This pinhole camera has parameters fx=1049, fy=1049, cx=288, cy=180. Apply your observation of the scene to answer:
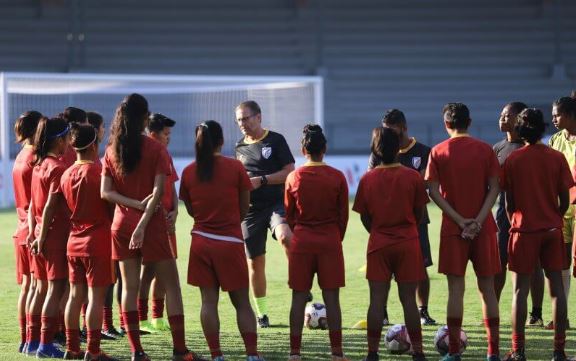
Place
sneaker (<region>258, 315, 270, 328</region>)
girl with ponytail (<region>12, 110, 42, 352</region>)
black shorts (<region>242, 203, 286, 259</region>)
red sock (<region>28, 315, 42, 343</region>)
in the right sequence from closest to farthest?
red sock (<region>28, 315, 42, 343</region>), girl with ponytail (<region>12, 110, 42, 352</region>), sneaker (<region>258, 315, 270, 328</region>), black shorts (<region>242, 203, 286, 259</region>)

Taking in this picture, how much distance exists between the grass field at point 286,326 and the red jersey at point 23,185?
891mm

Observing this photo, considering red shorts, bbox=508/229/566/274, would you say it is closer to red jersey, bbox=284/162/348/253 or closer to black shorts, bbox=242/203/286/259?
red jersey, bbox=284/162/348/253

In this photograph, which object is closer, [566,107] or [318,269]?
[318,269]

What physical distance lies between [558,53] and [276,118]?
11633mm

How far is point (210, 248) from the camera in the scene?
6844 millimetres

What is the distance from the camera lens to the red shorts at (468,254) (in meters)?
6.88

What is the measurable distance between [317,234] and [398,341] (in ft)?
3.56

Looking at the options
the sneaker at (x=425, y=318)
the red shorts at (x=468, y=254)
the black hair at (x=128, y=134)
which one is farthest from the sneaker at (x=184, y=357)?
the sneaker at (x=425, y=318)

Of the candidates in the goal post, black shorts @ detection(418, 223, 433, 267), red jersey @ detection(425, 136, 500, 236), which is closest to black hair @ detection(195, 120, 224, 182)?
red jersey @ detection(425, 136, 500, 236)

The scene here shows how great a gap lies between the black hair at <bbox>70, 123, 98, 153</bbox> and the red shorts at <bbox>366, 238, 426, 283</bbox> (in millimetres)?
2036

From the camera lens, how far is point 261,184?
29.0ft

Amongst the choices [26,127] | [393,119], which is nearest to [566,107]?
[393,119]

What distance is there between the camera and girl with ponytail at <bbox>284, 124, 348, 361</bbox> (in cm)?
696

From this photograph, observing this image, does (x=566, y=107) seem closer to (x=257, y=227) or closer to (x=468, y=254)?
(x=468, y=254)
